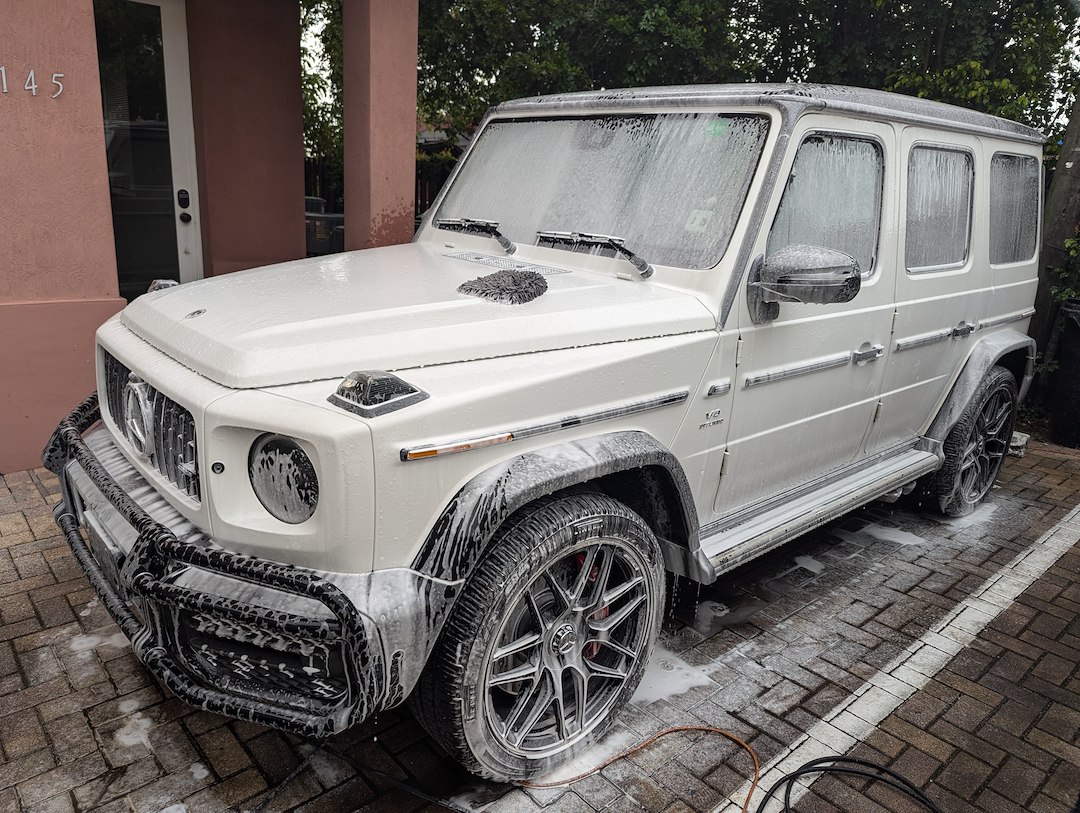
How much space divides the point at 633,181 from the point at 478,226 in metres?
0.78

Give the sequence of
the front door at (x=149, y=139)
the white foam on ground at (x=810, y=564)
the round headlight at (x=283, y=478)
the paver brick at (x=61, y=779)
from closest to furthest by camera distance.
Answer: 1. the round headlight at (x=283, y=478)
2. the paver brick at (x=61, y=779)
3. the white foam on ground at (x=810, y=564)
4. the front door at (x=149, y=139)

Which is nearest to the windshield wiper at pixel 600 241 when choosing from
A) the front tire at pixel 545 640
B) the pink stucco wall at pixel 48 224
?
the front tire at pixel 545 640

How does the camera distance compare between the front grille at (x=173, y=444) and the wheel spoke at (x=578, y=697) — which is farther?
the wheel spoke at (x=578, y=697)

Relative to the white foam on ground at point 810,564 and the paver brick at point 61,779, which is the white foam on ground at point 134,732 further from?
the white foam on ground at point 810,564

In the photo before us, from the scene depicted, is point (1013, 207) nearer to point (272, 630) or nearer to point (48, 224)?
point (272, 630)

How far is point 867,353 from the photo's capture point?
145 inches

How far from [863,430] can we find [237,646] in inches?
117

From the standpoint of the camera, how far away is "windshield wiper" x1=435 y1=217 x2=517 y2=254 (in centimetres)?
356

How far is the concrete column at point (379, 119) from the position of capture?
5449mm

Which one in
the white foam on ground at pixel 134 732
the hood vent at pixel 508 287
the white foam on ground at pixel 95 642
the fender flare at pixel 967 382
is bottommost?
the white foam on ground at pixel 134 732

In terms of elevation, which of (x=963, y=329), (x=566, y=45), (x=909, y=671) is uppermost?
(x=566, y=45)

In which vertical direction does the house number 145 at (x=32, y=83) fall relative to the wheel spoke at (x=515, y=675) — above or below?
above

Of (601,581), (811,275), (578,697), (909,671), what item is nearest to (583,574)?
(601,581)

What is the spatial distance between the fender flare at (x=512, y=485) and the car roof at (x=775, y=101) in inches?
55.5
